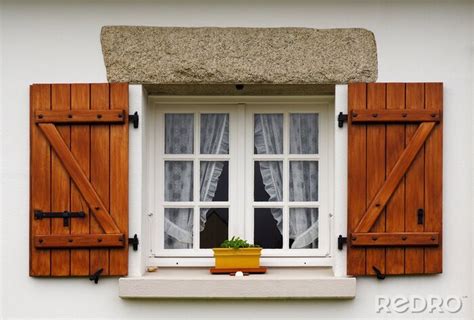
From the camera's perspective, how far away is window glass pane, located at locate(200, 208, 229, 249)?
5.71 metres

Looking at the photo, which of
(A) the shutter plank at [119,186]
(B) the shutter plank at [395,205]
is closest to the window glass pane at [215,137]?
(A) the shutter plank at [119,186]

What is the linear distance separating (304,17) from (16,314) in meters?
2.84

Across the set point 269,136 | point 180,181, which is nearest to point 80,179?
point 180,181

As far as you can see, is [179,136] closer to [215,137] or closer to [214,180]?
[215,137]

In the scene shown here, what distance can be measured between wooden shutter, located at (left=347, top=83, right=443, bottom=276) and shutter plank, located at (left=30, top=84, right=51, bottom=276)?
2032 millimetres

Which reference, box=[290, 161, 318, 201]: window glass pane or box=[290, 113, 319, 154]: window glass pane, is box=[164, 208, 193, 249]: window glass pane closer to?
box=[290, 161, 318, 201]: window glass pane

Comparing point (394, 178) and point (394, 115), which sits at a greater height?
point (394, 115)

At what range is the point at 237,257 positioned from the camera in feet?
18.0

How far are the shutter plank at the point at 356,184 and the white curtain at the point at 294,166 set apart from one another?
0.44 m

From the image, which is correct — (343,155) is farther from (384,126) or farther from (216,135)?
(216,135)

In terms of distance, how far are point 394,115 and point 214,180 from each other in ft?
4.47

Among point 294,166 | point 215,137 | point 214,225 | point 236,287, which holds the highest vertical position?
point 215,137

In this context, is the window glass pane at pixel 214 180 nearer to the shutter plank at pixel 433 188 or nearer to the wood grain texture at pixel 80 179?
the wood grain texture at pixel 80 179

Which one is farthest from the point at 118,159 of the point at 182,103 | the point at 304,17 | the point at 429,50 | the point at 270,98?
the point at 429,50
